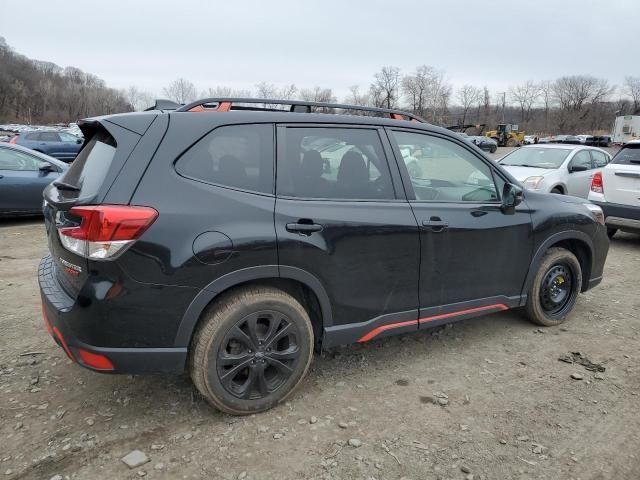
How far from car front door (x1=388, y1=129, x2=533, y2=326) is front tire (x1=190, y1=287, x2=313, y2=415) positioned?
1005 mm

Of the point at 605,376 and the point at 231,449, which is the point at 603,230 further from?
the point at 231,449

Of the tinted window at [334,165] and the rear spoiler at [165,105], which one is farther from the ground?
the rear spoiler at [165,105]

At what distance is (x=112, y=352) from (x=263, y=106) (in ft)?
5.80

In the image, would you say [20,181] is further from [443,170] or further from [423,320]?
[423,320]

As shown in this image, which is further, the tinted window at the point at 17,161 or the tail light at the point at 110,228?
the tinted window at the point at 17,161

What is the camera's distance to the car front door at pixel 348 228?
2863mm

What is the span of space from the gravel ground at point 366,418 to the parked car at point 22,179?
5.06 m

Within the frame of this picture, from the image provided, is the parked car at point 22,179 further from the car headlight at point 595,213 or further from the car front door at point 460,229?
the car headlight at point 595,213

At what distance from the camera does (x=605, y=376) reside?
3490 millimetres

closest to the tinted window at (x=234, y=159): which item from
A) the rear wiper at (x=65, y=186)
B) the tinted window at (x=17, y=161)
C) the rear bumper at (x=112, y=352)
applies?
the rear wiper at (x=65, y=186)

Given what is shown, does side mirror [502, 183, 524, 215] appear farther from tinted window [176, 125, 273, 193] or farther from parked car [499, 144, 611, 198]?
parked car [499, 144, 611, 198]

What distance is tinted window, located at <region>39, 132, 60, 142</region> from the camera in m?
18.0

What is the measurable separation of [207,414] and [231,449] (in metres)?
0.38

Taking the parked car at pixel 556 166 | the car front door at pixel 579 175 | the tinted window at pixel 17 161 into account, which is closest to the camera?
the tinted window at pixel 17 161
